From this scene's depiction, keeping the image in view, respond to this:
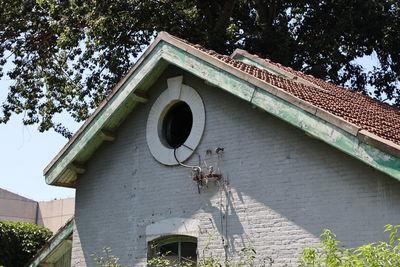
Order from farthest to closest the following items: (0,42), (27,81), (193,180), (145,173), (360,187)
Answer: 1. (27,81)
2. (0,42)
3. (145,173)
4. (193,180)
5. (360,187)

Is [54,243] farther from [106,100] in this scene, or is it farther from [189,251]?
[189,251]

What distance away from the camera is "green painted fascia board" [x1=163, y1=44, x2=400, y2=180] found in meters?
8.35

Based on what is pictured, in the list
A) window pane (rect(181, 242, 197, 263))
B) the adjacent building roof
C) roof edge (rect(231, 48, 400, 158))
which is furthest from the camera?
the adjacent building roof

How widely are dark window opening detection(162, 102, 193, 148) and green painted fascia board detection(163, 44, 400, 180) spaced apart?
3.27 ft

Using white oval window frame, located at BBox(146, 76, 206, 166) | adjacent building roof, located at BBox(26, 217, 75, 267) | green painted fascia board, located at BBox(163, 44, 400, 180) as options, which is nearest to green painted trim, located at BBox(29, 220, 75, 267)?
adjacent building roof, located at BBox(26, 217, 75, 267)

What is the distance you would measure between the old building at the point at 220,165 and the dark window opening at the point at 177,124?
20 mm

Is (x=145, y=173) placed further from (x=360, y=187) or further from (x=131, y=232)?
(x=360, y=187)

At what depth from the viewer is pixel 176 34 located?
2255cm

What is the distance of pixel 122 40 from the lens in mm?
22812

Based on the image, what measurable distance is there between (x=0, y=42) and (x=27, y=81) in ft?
7.40

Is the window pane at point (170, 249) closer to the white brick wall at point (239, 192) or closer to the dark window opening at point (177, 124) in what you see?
the white brick wall at point (239, 192)

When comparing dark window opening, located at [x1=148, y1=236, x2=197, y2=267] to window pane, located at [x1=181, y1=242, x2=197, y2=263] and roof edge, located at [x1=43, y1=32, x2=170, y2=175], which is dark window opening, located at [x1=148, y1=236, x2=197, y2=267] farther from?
roof edge, located at [x1=43, y1=32, x2=170, y2=175]

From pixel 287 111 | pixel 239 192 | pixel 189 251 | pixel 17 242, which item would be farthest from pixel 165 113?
pixel 17 242

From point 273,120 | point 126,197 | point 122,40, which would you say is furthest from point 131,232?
point 122,40
